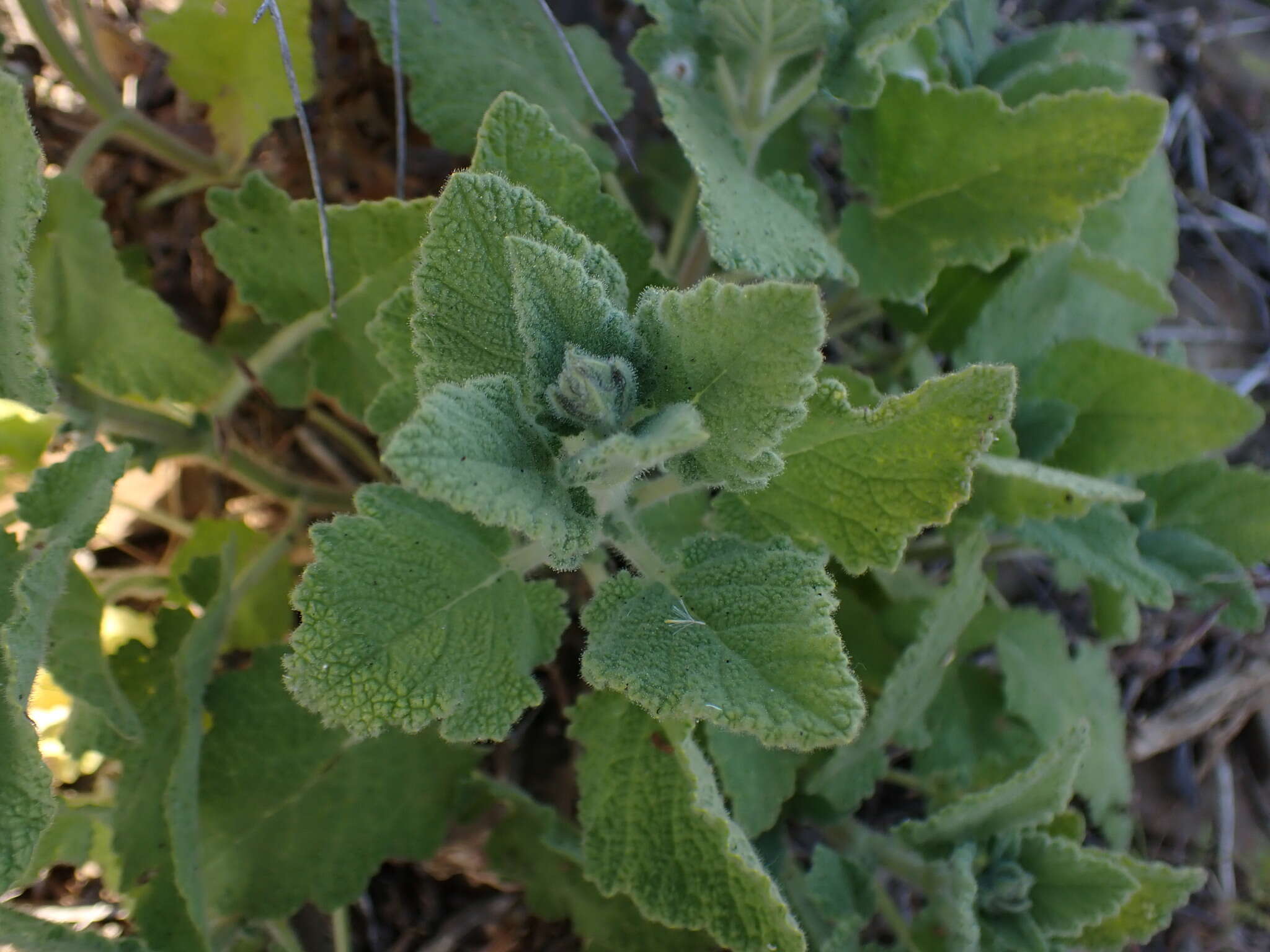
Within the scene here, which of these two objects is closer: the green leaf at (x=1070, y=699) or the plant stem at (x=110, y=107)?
the plant stem at (x=110, y=107)

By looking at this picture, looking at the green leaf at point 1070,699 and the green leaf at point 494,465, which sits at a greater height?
the green leaf at point 494,465

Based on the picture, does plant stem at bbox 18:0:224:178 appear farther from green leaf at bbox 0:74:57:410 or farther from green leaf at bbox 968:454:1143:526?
green leaf at bbox 968:454:1143:526

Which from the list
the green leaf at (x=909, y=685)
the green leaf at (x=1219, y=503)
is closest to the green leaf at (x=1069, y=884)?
the green leaf at (x=909, y=685)

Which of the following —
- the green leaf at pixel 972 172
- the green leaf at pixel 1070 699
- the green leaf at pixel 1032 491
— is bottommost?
the green leaf at pixel 1070 699

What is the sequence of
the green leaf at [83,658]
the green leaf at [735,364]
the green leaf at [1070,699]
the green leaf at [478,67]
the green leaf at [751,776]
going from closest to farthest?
the green leaf at [735,364] → the green leaf at [83,658] → the green leaf at [751,776] → the green leaf at [478,67] → the green leaf at [1070,699]

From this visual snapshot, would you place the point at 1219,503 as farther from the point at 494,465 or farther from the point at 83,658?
the point at 83,658

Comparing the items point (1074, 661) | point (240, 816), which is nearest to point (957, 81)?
point (1074, 661)

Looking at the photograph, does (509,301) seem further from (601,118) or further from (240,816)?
(240,816)

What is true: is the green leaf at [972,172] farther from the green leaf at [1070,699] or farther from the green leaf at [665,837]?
the green leaf at [665,837]
